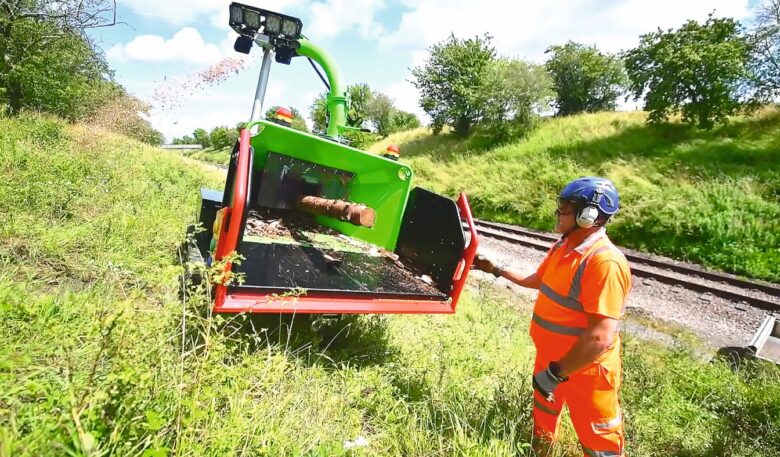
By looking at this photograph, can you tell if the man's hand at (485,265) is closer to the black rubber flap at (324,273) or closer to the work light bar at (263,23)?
the black rubber flap at (324,273)

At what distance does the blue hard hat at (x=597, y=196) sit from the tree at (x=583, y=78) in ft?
80.4

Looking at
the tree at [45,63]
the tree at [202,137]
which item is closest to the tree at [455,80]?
the tree at [45,63]

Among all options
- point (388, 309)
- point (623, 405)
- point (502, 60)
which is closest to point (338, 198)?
point (388, 309)

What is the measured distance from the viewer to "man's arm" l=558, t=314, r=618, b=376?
1832mm

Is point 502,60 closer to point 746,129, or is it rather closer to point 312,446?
point 746,129

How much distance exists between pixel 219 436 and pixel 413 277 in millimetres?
1961

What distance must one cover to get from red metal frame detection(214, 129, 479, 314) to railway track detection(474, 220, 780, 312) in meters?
7.30

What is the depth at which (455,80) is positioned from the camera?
23422mm

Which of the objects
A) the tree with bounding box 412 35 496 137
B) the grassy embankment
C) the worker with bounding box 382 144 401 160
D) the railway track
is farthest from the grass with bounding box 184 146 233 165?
the worker with bounding box 382 144 401 160

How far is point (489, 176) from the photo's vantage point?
16.4 m

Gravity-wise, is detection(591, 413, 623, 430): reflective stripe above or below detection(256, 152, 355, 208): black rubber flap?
below

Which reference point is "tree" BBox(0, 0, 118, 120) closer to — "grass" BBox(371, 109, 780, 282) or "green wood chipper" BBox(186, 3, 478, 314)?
"green wood chipper" BBox(186, 3, 478, 314)

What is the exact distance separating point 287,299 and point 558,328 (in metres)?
1.50

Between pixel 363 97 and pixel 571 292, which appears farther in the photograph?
pixel 363 97
